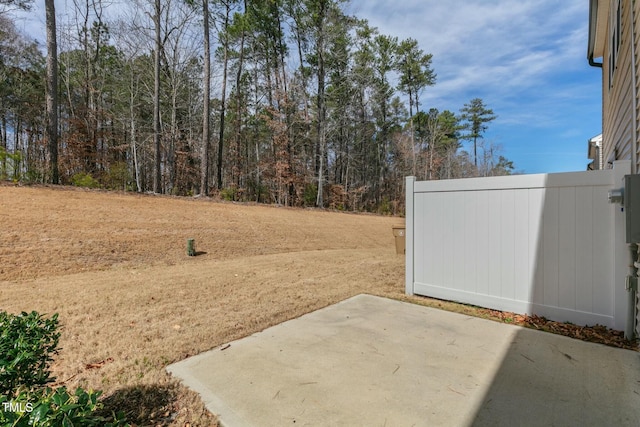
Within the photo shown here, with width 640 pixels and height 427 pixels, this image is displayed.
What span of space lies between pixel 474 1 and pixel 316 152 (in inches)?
430

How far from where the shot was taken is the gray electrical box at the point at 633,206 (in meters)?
2.10

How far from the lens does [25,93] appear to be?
16188 millimetres

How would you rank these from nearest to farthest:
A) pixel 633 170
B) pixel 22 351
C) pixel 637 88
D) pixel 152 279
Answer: pixel 22 351 < pixel 633 170 < pixel 637 88 < pixel 152 279

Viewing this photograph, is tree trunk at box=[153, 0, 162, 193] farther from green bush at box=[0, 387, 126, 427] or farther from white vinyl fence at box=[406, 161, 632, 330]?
green bush at box=[0, 387, 126, 427]

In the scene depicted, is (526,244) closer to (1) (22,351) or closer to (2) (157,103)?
(1) (22,351)

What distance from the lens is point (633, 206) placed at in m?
2.14

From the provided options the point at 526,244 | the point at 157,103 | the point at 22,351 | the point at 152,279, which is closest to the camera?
the point at 22,351

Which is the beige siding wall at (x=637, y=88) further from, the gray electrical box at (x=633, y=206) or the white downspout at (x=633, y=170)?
the gray electrical box at (x=633, y=206)

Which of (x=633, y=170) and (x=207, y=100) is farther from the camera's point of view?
(x=207, y=100)

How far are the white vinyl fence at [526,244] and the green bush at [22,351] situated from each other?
3.56 metres

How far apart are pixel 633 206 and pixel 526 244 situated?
1.04 metres

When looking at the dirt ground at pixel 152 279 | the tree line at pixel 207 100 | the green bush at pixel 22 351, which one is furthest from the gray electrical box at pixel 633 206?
the tree line at pixel 207 100

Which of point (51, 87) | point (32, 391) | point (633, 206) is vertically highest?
point (51, 87)

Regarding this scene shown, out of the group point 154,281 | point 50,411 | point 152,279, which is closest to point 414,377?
point 50,411
